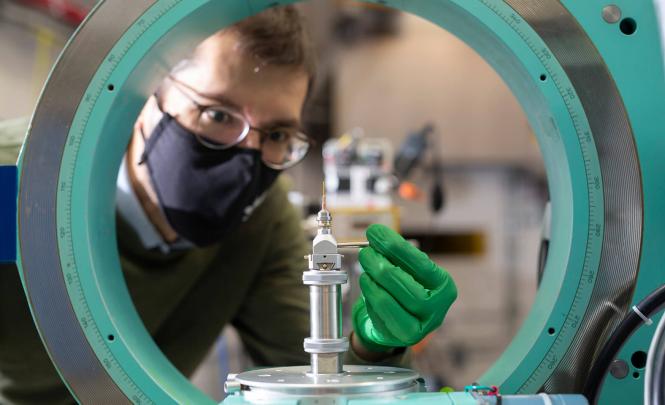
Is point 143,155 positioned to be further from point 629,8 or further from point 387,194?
point 387,194

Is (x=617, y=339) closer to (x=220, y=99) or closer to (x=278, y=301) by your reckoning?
(x=220, y=99)

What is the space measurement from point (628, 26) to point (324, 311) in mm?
557

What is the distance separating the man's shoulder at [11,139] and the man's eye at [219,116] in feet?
1.11

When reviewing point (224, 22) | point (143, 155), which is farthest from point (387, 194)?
point (224, 22)

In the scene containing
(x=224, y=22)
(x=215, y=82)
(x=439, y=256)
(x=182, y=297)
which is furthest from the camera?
(x=439, y=256)

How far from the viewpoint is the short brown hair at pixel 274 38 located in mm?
1302

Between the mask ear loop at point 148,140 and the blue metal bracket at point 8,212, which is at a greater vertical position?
the mask ear loop at point 148,140

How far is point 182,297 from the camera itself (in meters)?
1.63

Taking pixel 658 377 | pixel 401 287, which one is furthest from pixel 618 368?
pixel 401 287

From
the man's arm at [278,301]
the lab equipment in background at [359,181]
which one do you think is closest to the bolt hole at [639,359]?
the man's arm at [278,301]

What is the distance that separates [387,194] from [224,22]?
2.50 metres

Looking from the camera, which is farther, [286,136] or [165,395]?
[286,136]

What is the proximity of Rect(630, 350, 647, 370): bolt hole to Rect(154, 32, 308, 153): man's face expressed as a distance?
0.79m

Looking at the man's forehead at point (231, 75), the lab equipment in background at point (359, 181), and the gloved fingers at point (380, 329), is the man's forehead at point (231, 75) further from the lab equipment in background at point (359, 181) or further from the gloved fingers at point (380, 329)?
the lab equipment in background at point (359, 181)
